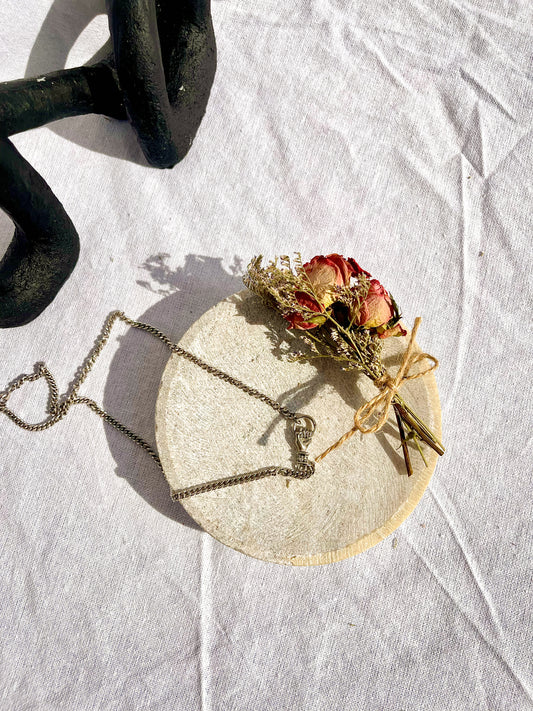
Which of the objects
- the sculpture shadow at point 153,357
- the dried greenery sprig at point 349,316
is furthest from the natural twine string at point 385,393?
the sculpture shadow at point 153,357

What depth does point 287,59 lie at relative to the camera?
997 mm

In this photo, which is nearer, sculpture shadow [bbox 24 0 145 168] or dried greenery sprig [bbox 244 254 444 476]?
dried greenery sprig [bbox 244 254 444 476]

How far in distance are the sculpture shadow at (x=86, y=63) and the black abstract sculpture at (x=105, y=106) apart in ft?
0.22

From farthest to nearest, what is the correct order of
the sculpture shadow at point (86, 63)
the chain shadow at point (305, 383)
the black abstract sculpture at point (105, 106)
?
the sculpture shadow at point (86, 63), the chain shadow at point (305, 383), the black abstract sculpture at point (105, 106)

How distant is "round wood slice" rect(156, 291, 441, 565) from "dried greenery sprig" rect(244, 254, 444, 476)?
0.04 m

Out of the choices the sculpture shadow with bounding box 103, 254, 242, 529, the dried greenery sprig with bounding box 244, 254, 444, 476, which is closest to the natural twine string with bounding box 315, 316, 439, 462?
the dried greenery sprig with bounding box 244, 254, 444, 476

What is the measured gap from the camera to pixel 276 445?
821 millimetres

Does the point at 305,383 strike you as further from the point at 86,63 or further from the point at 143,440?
the point at 86,63

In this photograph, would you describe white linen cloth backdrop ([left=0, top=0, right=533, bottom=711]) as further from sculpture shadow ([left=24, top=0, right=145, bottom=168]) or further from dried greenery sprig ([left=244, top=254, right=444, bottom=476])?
dried greenery sprig ([left=244, top=254, right=444, bottom=476])

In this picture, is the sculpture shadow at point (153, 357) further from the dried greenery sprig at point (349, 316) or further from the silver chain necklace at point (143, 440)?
the dried greenery sprig at point (349, 316)

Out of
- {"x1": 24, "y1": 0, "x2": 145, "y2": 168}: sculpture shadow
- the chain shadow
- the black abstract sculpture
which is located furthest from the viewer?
{"x1": 24, "y1": 0, "x2": 145, "y2": 168}: sculpture shadow

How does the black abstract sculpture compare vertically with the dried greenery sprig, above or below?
above

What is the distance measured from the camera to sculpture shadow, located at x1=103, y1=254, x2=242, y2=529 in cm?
88

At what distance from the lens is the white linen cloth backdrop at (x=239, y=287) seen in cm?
85
